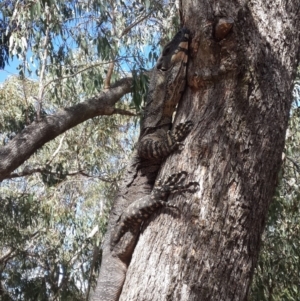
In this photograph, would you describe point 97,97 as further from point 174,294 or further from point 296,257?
point 174,294

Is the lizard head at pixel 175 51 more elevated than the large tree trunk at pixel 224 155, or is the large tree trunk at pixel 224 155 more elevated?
the lizard head at pixel 175 51

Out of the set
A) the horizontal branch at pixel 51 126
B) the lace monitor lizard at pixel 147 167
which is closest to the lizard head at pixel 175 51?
the lace monitor lizard at pixel 147 167

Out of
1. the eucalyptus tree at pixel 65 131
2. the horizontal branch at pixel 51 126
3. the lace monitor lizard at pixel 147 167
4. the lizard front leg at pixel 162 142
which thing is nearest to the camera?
the lizard front leg at pixel 162 142

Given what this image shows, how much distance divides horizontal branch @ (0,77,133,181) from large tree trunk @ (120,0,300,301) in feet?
9.49

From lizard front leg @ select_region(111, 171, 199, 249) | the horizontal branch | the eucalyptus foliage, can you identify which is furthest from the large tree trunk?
the eucalyptus foliage

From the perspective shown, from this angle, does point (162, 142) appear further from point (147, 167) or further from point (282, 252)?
point (282, 252)

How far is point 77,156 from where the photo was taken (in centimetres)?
859

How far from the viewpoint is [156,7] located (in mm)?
7320

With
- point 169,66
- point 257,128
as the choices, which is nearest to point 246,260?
point 257,128

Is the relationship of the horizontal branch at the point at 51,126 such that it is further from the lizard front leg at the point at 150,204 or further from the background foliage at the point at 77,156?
the lizard front leg at the point at 150,204

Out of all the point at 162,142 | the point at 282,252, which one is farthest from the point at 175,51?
the point at 282,252

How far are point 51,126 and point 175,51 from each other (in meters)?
3.14

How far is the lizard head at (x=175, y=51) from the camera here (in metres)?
2.34

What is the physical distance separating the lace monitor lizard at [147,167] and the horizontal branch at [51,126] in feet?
7.31
